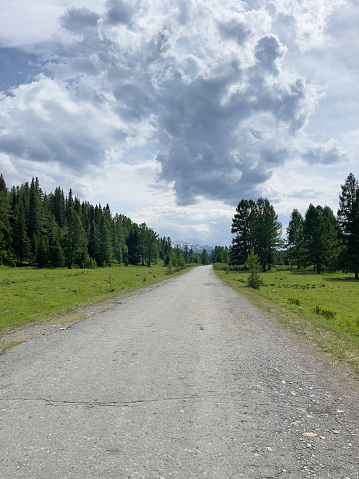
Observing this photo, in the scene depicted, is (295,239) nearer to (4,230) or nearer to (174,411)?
(174,411)

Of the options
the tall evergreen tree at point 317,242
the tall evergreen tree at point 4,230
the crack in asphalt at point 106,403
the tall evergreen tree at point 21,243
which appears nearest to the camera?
the crack in asphalt at point 106,403

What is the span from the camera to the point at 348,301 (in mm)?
22203

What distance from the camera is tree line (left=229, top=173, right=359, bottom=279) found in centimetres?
5162

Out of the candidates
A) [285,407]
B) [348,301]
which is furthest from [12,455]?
[348,301]

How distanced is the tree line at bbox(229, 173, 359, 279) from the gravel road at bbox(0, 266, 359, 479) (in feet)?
170

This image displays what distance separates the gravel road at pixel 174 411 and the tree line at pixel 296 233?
170 feet

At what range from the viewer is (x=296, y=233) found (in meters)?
71.8

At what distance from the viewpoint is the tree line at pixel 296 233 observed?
51.6 meters

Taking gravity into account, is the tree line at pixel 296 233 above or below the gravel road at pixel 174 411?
above

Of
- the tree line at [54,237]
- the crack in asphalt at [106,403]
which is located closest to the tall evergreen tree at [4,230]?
the tree line at [54,237]

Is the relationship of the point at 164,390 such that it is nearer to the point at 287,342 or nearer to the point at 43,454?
the point at 43,454

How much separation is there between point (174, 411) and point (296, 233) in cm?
7464

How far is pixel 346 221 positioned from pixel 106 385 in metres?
56.3

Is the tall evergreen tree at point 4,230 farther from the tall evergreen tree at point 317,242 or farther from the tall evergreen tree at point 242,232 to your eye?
the tall evergreen tree at point 317,242
